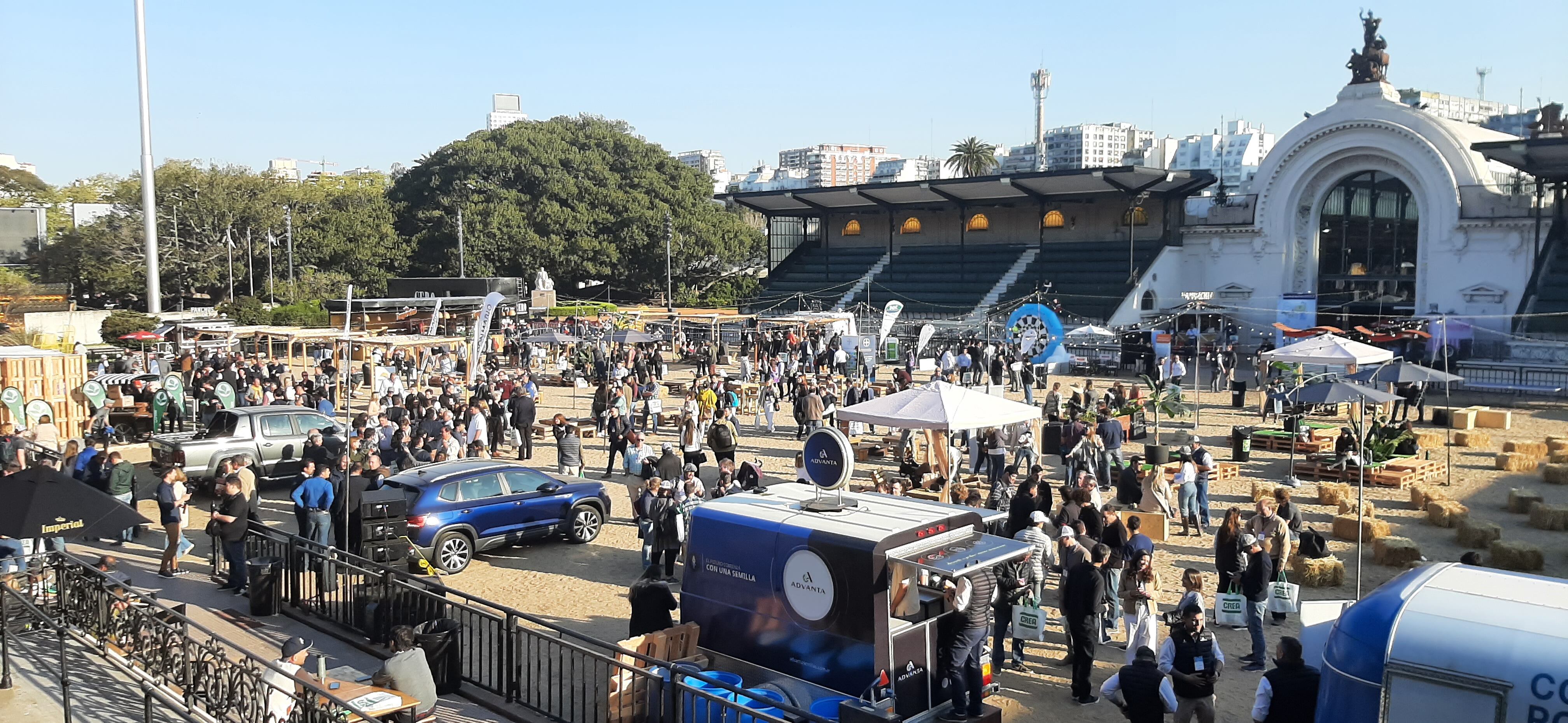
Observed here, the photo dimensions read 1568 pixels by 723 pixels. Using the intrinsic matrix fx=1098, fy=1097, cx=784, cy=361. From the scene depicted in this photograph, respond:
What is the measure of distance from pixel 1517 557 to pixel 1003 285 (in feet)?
121

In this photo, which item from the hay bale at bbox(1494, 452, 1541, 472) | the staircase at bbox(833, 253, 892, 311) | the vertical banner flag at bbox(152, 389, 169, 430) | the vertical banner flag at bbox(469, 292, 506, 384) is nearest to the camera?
the hay bale at bbox(1494, 452, 1541, 472)

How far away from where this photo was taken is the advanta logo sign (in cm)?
848

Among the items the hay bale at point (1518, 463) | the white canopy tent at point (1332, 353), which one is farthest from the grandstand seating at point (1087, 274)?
the hay bale at point (1518, 463)

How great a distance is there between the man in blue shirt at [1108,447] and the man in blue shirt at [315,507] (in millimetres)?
11826

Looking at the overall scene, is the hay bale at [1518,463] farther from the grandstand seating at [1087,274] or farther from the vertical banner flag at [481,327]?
the grandstand seating at [1087,274]

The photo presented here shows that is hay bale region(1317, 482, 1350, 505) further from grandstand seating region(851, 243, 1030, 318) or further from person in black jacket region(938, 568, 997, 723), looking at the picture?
grandstand seating region(851, 243, 1030, 318)

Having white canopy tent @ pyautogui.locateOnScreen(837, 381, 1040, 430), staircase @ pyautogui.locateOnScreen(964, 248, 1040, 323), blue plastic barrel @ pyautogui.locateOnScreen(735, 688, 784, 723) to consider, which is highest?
staircase @ pyautogui.locateOnScreen(964, 248, 1040, 323)

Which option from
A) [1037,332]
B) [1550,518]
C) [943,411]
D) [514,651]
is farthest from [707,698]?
[1037,332]

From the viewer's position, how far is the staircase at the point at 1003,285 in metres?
47.3

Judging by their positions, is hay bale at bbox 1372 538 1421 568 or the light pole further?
the light pole

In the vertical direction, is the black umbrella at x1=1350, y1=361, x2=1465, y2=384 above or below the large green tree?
below

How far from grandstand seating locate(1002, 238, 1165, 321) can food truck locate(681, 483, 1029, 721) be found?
121 feet

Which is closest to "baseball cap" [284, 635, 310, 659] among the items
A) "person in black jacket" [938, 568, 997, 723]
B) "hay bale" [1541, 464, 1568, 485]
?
"person in black jacket" [938, 568, 997, 723]

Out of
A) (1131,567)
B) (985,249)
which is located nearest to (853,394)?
(1131,567)
